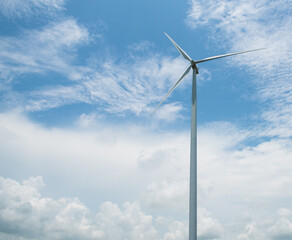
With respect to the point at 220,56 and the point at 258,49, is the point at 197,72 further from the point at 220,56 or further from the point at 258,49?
the point at 258,49

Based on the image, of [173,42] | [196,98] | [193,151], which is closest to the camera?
[193,151]

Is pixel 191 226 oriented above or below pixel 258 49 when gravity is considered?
below

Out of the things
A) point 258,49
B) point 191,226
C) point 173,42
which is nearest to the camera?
point 191,226

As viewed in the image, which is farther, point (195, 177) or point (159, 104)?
point (159, 104)

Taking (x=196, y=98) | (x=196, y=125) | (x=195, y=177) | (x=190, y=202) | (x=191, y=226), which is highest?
(x=196, y=98)

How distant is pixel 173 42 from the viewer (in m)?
48.2

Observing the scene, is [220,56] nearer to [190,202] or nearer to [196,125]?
[196,125]

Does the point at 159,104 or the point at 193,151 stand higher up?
the point at 159,104

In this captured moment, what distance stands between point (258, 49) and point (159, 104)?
Answer: 54.4ft

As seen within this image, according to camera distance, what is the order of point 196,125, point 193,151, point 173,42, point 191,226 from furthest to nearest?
point 173,42 < point 196,125 < point 193,151 < point 191,226

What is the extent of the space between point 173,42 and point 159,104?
13.0m

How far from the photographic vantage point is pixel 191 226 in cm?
2933

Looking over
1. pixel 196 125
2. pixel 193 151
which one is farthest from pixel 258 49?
pixel 193 151

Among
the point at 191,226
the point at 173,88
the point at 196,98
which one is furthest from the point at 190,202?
the point at 173,88
